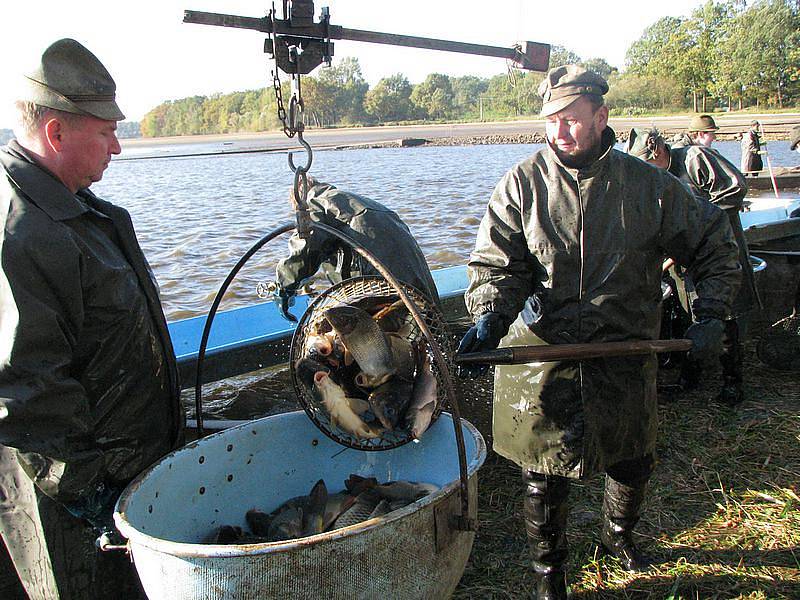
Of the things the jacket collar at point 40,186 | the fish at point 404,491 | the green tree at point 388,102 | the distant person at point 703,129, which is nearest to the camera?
the jacket collar at point 40,186

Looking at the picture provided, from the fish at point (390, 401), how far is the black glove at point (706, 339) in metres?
1.30

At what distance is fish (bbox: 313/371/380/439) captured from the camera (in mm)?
2918

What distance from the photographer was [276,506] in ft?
11.0

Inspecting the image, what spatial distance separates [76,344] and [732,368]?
15.8ft

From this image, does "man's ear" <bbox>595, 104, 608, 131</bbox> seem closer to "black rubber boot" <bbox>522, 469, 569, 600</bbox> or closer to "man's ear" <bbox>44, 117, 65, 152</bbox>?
"black rubber boot" <bbox>522, 469, 569, 600</bbox>

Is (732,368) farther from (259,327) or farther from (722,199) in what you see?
(259,327)

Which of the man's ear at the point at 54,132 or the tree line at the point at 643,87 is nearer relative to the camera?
the man's ear at the point at 54,132

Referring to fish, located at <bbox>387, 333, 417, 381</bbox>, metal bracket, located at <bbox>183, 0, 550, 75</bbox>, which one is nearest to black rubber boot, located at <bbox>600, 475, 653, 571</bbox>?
fish, located at <bbox>387, 333, 417, 381</bbox>

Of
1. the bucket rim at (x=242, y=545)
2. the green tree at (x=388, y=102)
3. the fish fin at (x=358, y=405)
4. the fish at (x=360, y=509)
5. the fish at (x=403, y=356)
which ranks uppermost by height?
the green tree at (x=388, y=102)

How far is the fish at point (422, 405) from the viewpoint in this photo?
2.86 meters

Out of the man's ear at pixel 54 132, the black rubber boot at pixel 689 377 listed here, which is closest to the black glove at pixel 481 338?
the man's ear at pixel 54 132

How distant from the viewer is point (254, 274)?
37.5ft

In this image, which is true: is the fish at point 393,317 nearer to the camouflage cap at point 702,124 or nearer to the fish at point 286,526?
the fish at point 286,526

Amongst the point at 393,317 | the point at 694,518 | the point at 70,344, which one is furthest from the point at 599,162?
the point at 70,344
